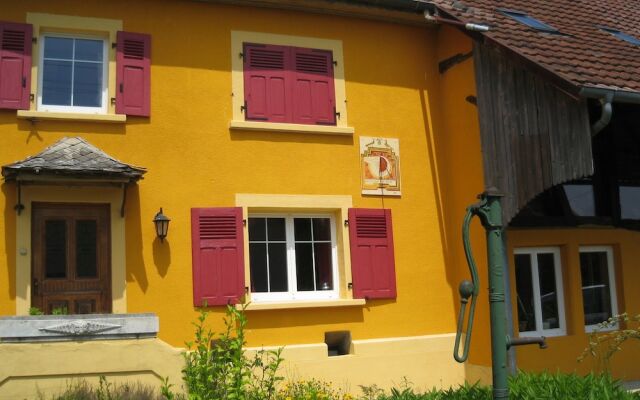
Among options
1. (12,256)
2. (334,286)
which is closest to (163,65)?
(12,256)

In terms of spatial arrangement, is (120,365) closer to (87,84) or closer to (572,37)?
(87,84)

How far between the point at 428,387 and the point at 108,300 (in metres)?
4.46

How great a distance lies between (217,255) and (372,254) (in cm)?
222

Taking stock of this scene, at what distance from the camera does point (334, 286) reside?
33.6 feet

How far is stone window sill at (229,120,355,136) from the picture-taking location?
9883 millimetres

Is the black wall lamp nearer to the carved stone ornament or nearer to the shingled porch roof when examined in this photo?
the shingled porch roof

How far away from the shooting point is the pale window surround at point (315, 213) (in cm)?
971

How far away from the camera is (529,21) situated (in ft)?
36.9

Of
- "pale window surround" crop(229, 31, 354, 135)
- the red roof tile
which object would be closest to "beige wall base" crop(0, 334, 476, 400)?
"pale window surround" crop(229, 31, 354, 135)

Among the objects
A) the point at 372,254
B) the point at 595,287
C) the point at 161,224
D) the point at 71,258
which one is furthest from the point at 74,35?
the point at 595,287

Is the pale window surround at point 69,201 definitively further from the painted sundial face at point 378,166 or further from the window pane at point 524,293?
the window pane at point 524,293

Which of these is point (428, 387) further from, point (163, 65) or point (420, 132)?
point (163, 65)

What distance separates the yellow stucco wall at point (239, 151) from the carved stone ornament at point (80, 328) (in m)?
1.30

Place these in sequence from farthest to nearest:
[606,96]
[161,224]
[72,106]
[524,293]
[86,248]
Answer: [524,293] < [72,106] < [161,224] < [86,248] < [606,96]
